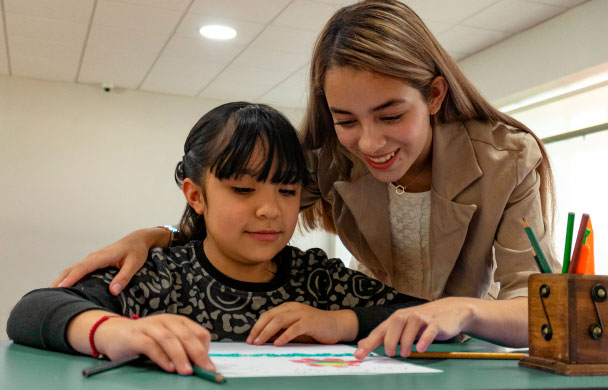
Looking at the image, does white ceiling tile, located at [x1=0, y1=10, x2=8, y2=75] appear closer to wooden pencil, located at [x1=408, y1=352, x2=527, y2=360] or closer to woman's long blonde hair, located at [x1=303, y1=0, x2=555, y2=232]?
woman's long blonde hair, located at [x1=303, y1=0, x2=555, y2=232]

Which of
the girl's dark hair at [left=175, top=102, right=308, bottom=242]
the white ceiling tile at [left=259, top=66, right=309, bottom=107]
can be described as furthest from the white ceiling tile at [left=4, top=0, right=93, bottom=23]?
the girl's dark hair at [left=175, top=102, right=308, bottom=242]

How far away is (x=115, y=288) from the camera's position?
0.99m

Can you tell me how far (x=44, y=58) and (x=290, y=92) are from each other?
2.03 meters

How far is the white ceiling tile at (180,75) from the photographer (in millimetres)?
5164

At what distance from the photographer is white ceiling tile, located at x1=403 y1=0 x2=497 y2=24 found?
378cm

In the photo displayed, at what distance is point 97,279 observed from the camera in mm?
1013

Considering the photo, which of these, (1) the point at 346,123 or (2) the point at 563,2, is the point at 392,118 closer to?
(1) the point at 346,123

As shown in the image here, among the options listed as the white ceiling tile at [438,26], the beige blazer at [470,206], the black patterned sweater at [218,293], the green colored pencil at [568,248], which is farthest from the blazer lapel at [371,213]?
the white ceiling tile at [438,26]

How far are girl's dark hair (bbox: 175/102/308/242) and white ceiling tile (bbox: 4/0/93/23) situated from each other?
3042mm

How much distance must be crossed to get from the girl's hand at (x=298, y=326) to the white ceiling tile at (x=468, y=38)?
358cm

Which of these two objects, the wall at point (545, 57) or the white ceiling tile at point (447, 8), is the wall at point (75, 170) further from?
the white ceiling tile at point (447, 8)

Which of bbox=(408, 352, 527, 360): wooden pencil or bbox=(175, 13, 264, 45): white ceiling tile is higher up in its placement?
bbox=(175, 13, 264, 45): white ceiling tile

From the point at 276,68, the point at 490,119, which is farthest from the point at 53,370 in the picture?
the point at 276,68

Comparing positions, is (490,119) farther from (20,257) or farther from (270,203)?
(20,257)
